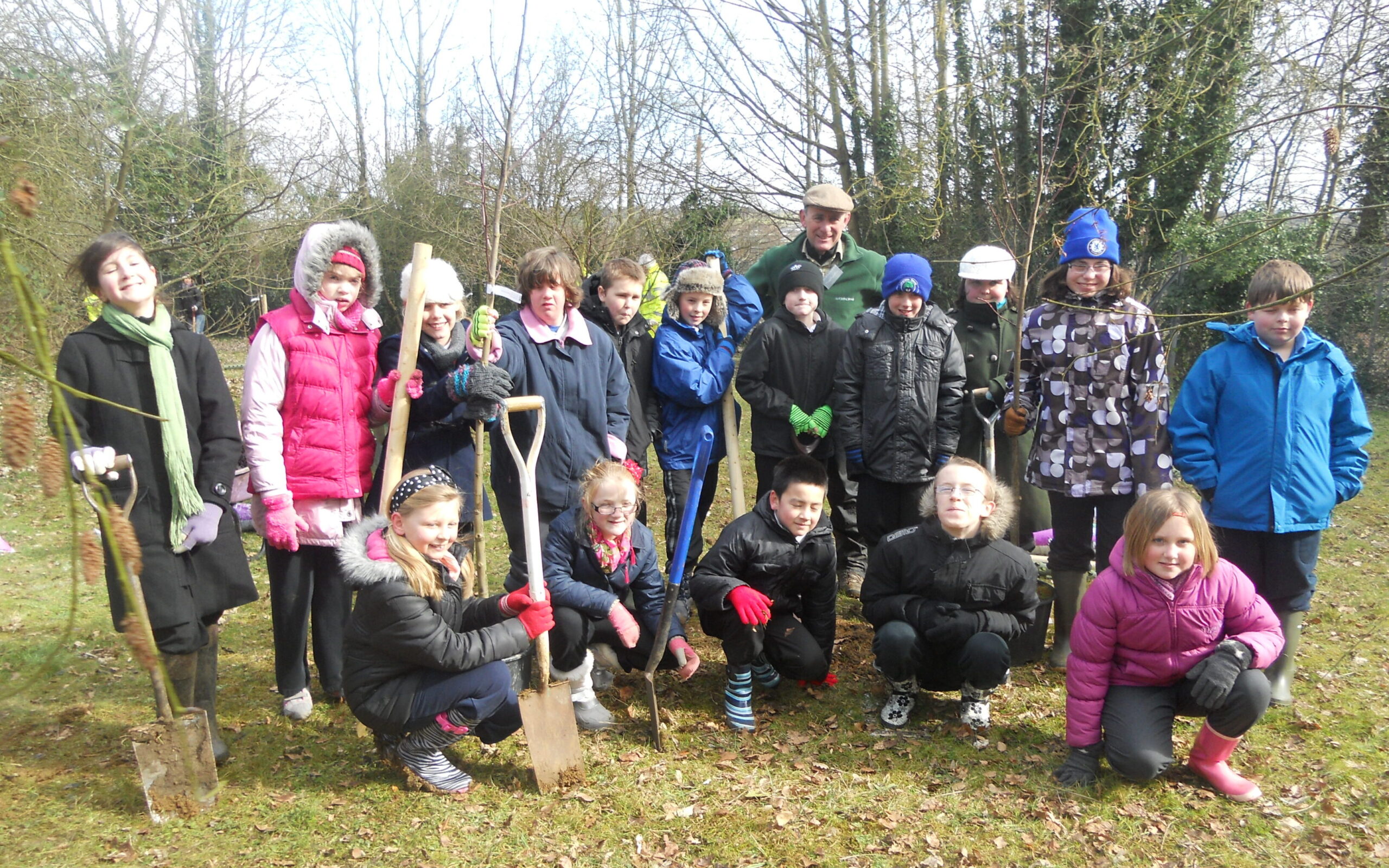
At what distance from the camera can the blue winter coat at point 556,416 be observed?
409 centimetres

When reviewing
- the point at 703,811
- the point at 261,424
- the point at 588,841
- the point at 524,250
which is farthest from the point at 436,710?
the point at 524,250

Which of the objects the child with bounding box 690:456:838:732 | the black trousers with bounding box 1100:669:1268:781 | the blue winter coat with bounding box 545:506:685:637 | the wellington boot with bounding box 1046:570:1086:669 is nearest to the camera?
the black trousers with bounding box 1100:669:1268:781

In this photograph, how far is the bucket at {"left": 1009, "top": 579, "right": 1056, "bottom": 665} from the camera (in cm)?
424

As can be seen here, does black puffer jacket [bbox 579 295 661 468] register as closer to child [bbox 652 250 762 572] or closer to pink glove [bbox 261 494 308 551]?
child [bbox 652 250 762 572]

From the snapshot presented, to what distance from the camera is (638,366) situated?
490 cm

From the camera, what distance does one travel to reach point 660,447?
5016 mm

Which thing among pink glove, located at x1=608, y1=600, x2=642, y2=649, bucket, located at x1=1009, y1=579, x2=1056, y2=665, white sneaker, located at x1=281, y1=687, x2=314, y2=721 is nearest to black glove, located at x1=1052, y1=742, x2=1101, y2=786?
bucket, located at x1=1009, y1=579, x2=1056, y2=665

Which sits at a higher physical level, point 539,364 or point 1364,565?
point 539,364

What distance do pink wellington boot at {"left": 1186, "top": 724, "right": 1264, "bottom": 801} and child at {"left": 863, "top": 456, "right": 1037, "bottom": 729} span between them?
0.70m

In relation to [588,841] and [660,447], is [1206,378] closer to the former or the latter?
[660,447]

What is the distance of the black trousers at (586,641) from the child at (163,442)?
1168 millimetres

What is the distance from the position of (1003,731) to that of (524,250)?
8324 millimetres

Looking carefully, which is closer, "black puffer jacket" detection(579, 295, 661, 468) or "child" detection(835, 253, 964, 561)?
"child" detection(835, 253, 964, 561)

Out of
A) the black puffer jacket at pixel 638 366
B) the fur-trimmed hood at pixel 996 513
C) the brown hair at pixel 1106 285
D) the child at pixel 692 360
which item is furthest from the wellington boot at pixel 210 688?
the brown hair at pixel 1106 285
